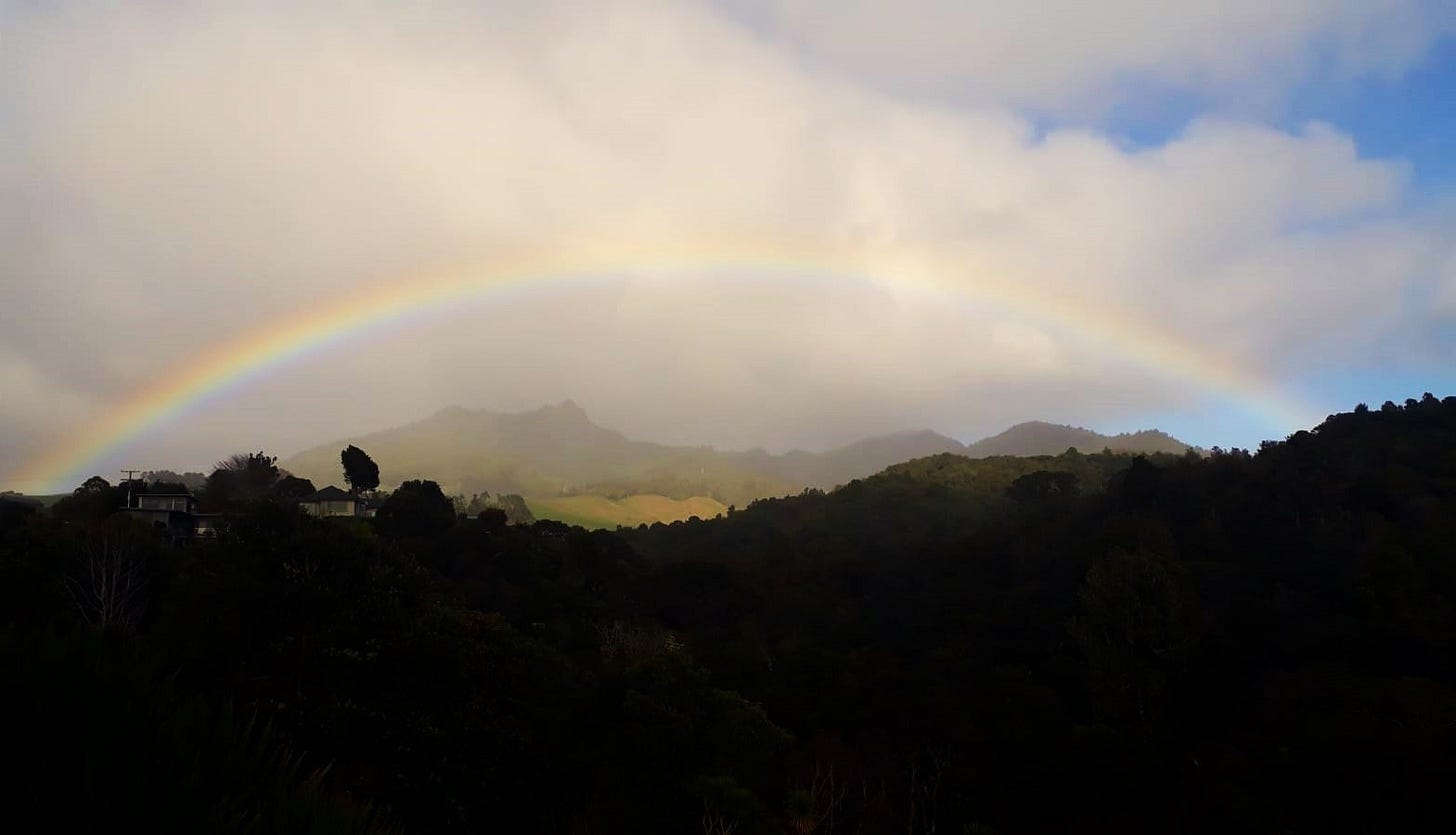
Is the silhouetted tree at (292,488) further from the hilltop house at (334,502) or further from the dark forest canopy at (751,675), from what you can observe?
the dark forest canopy at (751,675)

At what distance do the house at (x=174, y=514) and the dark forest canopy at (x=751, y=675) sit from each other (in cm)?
545

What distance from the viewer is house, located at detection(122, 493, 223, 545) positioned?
219 feet

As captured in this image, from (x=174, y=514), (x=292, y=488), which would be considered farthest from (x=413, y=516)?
(x=292, y=488)

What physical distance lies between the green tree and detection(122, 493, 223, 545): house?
16808mm

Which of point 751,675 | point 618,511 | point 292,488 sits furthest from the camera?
point 618,511

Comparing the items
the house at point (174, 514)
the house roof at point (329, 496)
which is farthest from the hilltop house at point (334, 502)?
the house at point (174, 514)

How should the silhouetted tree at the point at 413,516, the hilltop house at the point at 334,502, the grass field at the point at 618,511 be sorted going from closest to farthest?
the silhouetted tree at the point at 413,516, the hilltop house at the point at 334,502, the grass field at the point at 618,511

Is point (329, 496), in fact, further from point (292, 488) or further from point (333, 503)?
point (292, 488)

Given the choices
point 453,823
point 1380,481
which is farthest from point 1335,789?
point 1380,481

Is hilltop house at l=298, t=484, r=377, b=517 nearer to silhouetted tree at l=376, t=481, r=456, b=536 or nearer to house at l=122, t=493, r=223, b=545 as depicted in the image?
silhouetted tree at l=376, t=481, r=456, b=536

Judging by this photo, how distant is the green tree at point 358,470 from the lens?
289ft

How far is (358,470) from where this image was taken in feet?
290

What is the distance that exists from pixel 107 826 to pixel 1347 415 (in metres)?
114

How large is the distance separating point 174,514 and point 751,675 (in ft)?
169
